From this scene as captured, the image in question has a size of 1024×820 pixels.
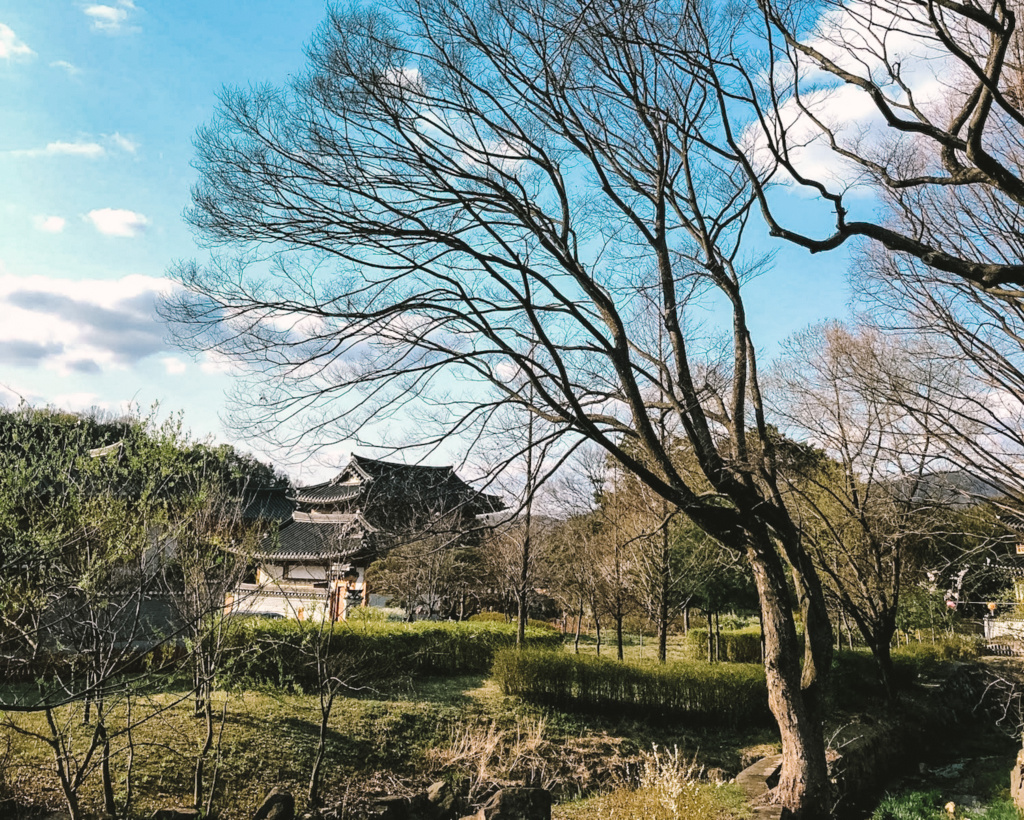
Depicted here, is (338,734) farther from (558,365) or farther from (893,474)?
(893,474)

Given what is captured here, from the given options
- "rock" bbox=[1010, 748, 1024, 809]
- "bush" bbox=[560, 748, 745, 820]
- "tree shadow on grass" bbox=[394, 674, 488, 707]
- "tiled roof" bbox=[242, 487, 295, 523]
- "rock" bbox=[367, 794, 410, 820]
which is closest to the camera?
"bush" bbox=[560, 748, 745, 820]

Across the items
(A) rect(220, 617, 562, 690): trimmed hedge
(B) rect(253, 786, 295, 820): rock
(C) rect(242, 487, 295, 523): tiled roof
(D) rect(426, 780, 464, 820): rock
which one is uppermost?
(C) rect(242, 487, 295, 523): tiled roof

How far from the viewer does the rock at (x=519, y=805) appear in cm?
615

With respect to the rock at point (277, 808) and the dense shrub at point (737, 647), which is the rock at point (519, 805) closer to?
the rock at point (277, 808)

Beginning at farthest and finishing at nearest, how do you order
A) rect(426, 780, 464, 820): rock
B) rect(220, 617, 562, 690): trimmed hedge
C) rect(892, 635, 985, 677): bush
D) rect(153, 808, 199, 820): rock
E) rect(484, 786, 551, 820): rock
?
rect(892, 635, 985, 677): bush → rect(220, 617, 562, 690): trimmed hedge → rect(426, 780, 464, 820): rock → rect(484, 786, 551, 820): rock → rect(153, 808, 199, 820): rock

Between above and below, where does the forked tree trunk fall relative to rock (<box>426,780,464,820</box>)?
above

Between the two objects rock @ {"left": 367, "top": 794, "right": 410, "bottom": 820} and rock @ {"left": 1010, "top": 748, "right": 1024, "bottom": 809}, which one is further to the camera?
rock @ {"left": 367, "top": 794, "right": 410, "bottom": 820}

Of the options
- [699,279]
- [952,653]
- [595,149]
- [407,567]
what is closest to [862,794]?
[699,279]

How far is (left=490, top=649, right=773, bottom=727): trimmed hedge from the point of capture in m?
11.6

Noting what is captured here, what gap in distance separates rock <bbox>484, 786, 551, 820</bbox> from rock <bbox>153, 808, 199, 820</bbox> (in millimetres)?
2559

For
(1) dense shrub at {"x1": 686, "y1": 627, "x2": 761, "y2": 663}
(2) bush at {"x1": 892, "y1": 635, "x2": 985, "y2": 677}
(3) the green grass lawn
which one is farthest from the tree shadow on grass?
(2) bush at {"x1": 892, "y1": 635, "x2": 985, "y2": 677}

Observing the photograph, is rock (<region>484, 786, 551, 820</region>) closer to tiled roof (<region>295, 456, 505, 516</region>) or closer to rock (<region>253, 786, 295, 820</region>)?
rock (<region>253, 786, 295, 820</region>)

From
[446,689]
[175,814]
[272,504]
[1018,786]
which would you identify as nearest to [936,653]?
[1018,786]

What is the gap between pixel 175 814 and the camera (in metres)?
5.93
